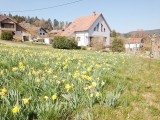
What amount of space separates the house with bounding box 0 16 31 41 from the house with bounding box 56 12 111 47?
18685mm

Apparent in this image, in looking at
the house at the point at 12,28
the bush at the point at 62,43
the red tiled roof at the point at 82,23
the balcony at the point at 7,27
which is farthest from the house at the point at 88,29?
the balcony at the point at 7,27

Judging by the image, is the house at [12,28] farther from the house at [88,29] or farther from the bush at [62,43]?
the bush at [62,43]

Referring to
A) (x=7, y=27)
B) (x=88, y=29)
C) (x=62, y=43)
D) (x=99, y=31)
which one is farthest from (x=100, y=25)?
(x=7, y=27)

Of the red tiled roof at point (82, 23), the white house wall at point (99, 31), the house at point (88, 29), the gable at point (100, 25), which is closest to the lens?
the house at point (88, 29)

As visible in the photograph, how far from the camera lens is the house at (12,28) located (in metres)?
69.6

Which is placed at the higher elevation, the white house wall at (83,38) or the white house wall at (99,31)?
the white house wall at (99,31)

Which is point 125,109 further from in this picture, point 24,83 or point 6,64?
point 6,64

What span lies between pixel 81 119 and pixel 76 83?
1.36m

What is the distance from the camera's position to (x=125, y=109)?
11.8 ft

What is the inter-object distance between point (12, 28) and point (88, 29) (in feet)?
95.5

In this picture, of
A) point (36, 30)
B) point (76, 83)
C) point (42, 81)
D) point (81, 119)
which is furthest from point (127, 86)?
point (36, 30)

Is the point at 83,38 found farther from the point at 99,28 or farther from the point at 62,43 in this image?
the point at 62,43

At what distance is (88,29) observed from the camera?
54250 millimetres

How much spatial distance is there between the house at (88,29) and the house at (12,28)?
18.7 metres
